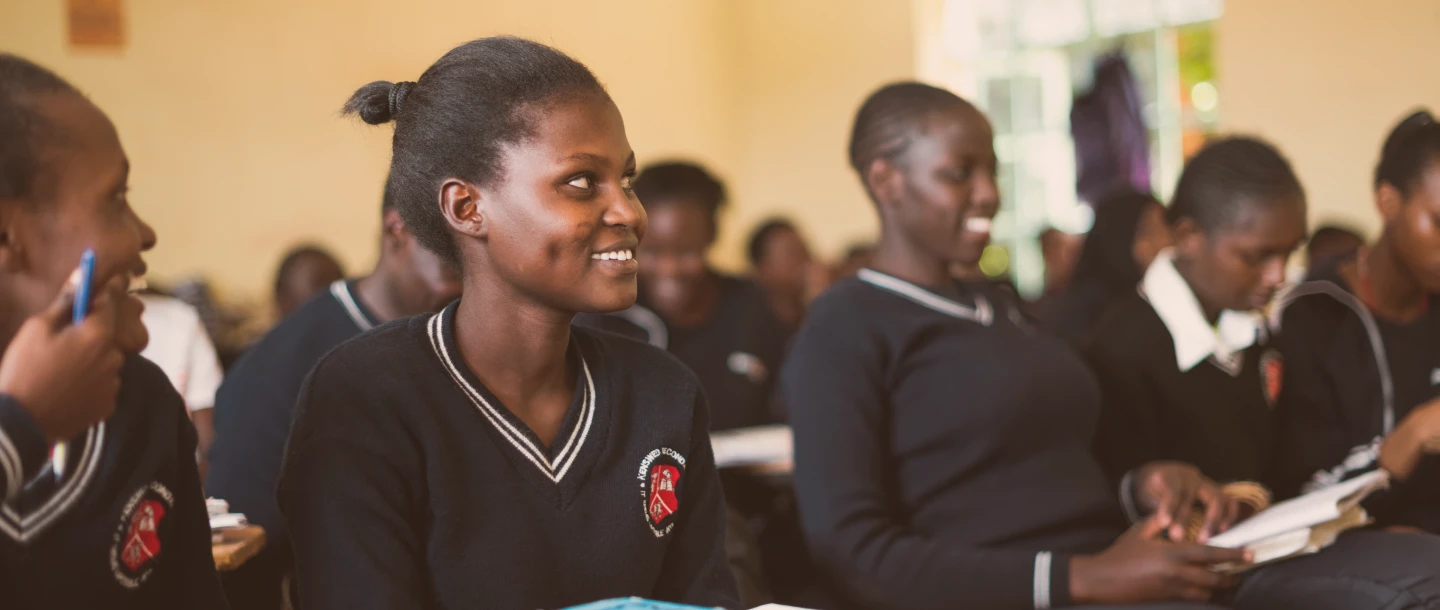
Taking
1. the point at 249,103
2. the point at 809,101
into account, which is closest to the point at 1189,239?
the point at 249,103

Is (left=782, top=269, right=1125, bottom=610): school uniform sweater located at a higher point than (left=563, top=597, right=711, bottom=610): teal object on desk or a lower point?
lower

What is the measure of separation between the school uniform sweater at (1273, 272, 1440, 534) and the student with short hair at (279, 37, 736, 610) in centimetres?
161

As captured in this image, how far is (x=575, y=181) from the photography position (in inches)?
57.1

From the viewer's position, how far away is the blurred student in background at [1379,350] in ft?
8.23

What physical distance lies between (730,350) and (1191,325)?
1.63 m

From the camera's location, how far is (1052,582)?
1.89m

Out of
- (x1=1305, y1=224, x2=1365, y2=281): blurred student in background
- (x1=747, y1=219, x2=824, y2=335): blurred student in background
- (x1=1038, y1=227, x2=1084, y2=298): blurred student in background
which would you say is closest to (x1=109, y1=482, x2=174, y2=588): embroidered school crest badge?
(x1=1305, y1=224, x2=1365, y2=281): blurred student in background

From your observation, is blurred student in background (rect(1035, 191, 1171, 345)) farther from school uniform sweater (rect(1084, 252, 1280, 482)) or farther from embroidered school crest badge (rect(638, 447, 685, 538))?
embroidered school crest badge (rect(638, 447, 685, 538))

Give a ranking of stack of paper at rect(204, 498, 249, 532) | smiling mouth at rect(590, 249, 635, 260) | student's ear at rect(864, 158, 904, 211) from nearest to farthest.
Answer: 1. smiling mouth at rect(590, 249, 635, 260)
2. stack of paper at rect(204, 498, 249, 532)
3. student's ear at rect(864, 158, 904, 211)

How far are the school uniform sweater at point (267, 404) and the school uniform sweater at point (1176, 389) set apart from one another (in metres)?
1.46

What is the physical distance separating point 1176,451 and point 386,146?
1.67 metres

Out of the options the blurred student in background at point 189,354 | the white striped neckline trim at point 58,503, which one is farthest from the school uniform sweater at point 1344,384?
the blurred student in background at point 189,354

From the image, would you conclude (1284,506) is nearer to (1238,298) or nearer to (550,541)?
(1238,298)

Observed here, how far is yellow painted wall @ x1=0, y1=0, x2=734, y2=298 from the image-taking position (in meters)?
5.30
